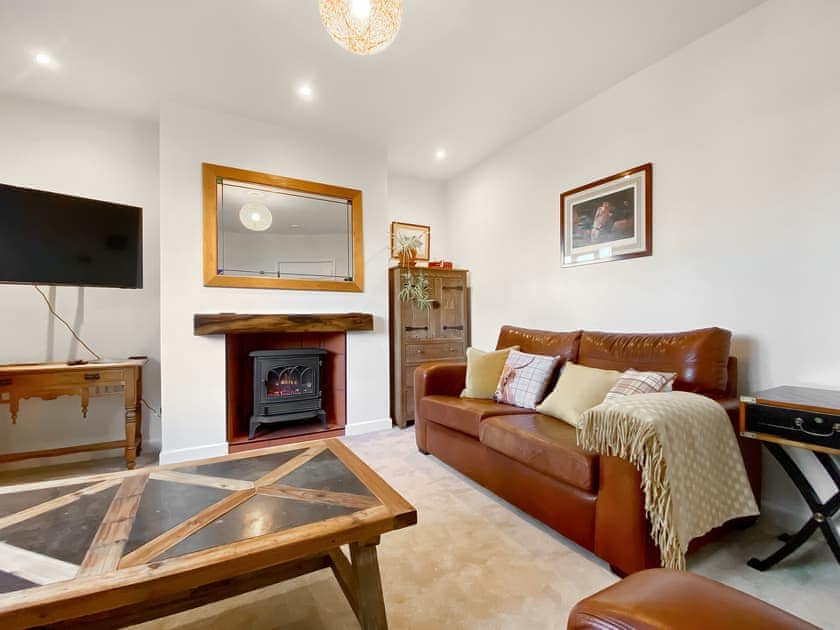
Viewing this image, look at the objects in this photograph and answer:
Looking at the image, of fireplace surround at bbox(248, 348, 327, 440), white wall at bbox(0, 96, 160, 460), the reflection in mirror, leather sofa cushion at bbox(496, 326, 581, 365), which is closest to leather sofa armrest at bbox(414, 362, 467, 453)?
leather sofa cushion at bbox(496, 326, 581, 365)

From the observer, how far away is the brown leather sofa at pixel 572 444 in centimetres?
143

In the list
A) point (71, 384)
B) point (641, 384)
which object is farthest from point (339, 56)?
point (71, 384)

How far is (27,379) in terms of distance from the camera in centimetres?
236

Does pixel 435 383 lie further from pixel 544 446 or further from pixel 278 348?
pixel 278 348

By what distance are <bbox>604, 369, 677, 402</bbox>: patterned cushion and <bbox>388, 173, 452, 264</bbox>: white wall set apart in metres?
2.86

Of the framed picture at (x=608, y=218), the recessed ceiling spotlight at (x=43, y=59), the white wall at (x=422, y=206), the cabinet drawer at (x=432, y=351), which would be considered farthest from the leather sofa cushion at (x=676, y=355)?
the recessed ceiling spotlight at (x=43, y=59)

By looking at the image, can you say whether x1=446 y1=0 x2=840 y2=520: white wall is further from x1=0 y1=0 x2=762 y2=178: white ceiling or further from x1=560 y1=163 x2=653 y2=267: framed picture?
x1=0 y1=0 x2=762 y2=178: white ceiling

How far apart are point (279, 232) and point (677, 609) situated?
3396 mm

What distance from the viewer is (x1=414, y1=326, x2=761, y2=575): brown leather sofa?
4.68 feet

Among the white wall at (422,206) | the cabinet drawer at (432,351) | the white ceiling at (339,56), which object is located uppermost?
the white ceiling at (339,56)

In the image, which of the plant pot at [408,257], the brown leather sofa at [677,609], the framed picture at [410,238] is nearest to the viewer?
the brown leather sofa at [677,609]

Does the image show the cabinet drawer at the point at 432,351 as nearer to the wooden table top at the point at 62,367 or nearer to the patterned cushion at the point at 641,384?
the patterned cushion at the point at 641,384

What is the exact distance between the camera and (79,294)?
9.53 ft

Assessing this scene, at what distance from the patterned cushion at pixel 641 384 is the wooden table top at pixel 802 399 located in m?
0.33
